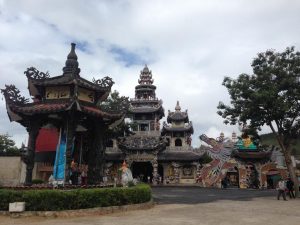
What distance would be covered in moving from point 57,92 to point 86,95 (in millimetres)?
1473

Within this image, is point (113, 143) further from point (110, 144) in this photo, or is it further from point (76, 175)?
point (76, 175)

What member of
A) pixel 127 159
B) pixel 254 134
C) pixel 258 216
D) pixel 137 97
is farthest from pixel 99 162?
pixel 137 97

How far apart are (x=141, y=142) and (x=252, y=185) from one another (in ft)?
53.3

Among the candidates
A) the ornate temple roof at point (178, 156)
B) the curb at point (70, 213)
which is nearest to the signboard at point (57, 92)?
the curb at point (70, 213)

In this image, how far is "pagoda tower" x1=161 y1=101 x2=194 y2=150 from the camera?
5414 cm

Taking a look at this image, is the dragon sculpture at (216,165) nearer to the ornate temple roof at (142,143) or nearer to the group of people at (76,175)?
→ the ornate temple roof at (142,143)

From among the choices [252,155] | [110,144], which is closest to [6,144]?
[110,144]

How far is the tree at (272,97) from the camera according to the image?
2483 cm

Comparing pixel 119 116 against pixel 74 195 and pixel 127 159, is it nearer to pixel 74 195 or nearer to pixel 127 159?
pixel 74 195

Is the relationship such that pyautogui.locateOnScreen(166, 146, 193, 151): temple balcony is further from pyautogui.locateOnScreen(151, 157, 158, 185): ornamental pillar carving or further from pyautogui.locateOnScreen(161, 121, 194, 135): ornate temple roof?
pyautogui.locateOnScreen(151, 157, 158, 185): ornamental pillar carving

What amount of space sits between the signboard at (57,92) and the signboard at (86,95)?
62 centimetres

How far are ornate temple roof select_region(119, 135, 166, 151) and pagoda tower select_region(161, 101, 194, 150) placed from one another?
3947 millimetres

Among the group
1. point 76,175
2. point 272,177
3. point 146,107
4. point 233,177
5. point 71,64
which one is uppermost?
point 146,107

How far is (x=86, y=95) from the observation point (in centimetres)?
1798
